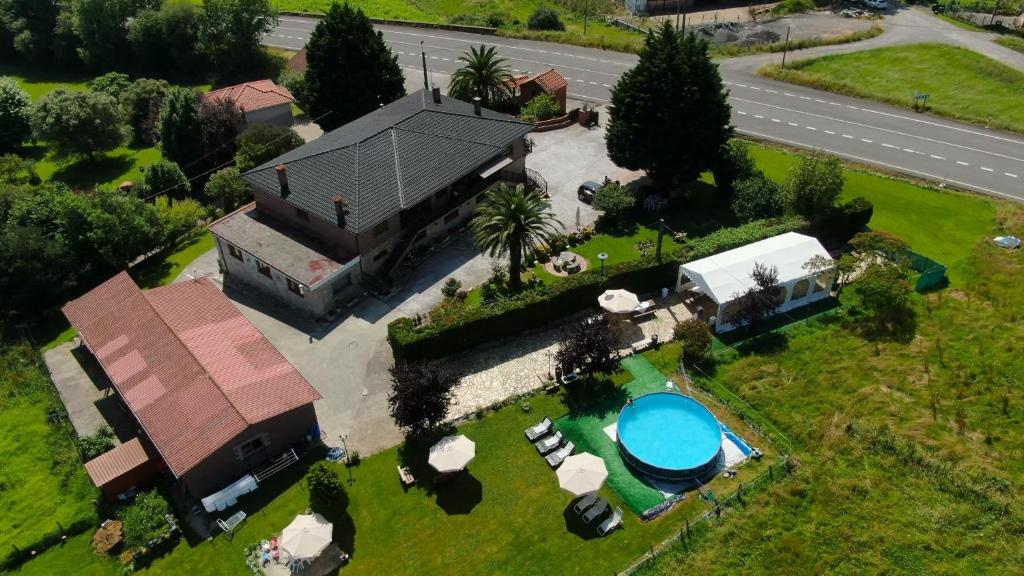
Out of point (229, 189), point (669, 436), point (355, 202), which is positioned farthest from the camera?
point (229, 189)

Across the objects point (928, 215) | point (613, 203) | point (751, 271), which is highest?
point (613, 203)

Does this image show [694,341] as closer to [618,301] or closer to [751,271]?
[618,301]

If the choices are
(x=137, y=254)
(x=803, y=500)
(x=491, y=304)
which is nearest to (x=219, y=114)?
(x=137, y=254)

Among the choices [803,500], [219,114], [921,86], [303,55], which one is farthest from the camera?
[303,55]

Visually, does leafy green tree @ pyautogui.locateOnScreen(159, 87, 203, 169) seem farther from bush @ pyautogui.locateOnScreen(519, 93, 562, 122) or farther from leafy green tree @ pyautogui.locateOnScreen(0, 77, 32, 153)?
bush @ pyautogui.locateOnScreen(519, 93, 562, 122)

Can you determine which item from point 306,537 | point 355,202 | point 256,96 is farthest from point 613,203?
point 256,96

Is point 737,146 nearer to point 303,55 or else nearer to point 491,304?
point 491,304

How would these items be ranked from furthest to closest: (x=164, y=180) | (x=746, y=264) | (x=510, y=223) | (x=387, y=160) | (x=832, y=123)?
(x=832, y=123)
(x=164, y=180)
(x=387, y=160)
(x=746, y=264)
(x=510, y=223)
